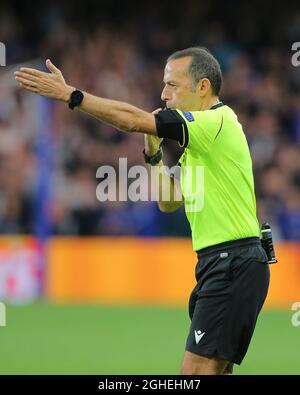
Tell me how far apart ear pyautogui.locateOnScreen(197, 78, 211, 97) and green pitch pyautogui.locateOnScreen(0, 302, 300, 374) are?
3.88 meters

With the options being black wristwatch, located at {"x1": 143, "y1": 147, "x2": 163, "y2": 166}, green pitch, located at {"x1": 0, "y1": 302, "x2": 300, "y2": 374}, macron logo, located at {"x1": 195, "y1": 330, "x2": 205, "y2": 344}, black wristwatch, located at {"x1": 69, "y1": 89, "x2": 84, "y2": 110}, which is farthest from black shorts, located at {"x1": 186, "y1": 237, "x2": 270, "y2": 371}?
green pitch, located at {"x1": 0, "y1": 302, "x2": 300, "y2": 374}

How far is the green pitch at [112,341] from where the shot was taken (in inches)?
378

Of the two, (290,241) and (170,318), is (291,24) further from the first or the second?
(170,318)

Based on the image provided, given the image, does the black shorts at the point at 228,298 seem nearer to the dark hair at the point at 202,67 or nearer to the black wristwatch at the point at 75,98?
the dark hair at the point at 202,67

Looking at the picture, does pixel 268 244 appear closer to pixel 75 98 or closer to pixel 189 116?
pixel 189 116

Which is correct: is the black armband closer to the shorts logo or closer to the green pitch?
the shorts logo

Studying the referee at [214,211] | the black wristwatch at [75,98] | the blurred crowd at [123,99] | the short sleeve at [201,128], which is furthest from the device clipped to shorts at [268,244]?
the blurred crowd at [123,99]

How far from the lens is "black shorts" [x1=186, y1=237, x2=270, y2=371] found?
591cm

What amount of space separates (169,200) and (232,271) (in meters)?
1.02

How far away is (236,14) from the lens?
20.8m

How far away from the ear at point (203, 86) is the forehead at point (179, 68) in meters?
0.09

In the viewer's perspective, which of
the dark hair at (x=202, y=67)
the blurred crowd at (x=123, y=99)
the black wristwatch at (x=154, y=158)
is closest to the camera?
the dark hair at (x=202, y=67)
